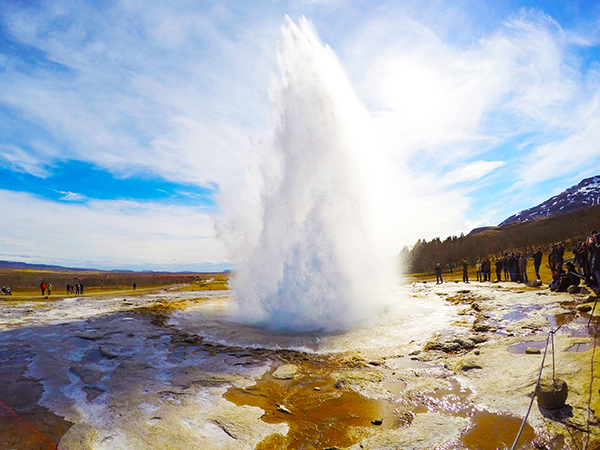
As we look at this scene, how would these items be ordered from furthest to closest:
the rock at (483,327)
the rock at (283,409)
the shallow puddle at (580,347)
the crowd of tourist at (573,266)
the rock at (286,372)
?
1. the crowd of tourist at (573,266)
2. the rock at (483,327)
3. the rock at (286,372)
4. the shallow puddle at (580,347)
5. the rock at (283,409)

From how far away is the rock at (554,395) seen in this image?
4.68 meters

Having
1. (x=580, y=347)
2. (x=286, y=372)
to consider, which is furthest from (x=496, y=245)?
(x=286, y=372)

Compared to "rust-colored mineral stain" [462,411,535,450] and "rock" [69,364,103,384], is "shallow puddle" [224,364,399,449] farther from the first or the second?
"rock" [69,364,103,384]

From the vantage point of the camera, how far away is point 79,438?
507cm

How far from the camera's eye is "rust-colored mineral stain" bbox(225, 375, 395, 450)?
495cm

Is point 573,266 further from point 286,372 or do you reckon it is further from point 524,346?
point 286,372

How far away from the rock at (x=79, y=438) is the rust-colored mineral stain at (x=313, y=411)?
243 centimetres

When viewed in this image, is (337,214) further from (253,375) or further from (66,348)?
(66,348)

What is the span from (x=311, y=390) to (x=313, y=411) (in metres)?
0.98

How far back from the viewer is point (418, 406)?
566 cm

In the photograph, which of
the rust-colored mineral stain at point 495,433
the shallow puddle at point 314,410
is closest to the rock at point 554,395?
the rust-colored mineral stain at point 495,433

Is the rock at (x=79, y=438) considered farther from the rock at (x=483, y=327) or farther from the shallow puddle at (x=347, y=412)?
the rock at (x=483, y=327)

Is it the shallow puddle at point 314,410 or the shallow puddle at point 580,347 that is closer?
the shallow puddle at point 314,410

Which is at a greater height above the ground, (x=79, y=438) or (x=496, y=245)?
(x=496, y=245)
